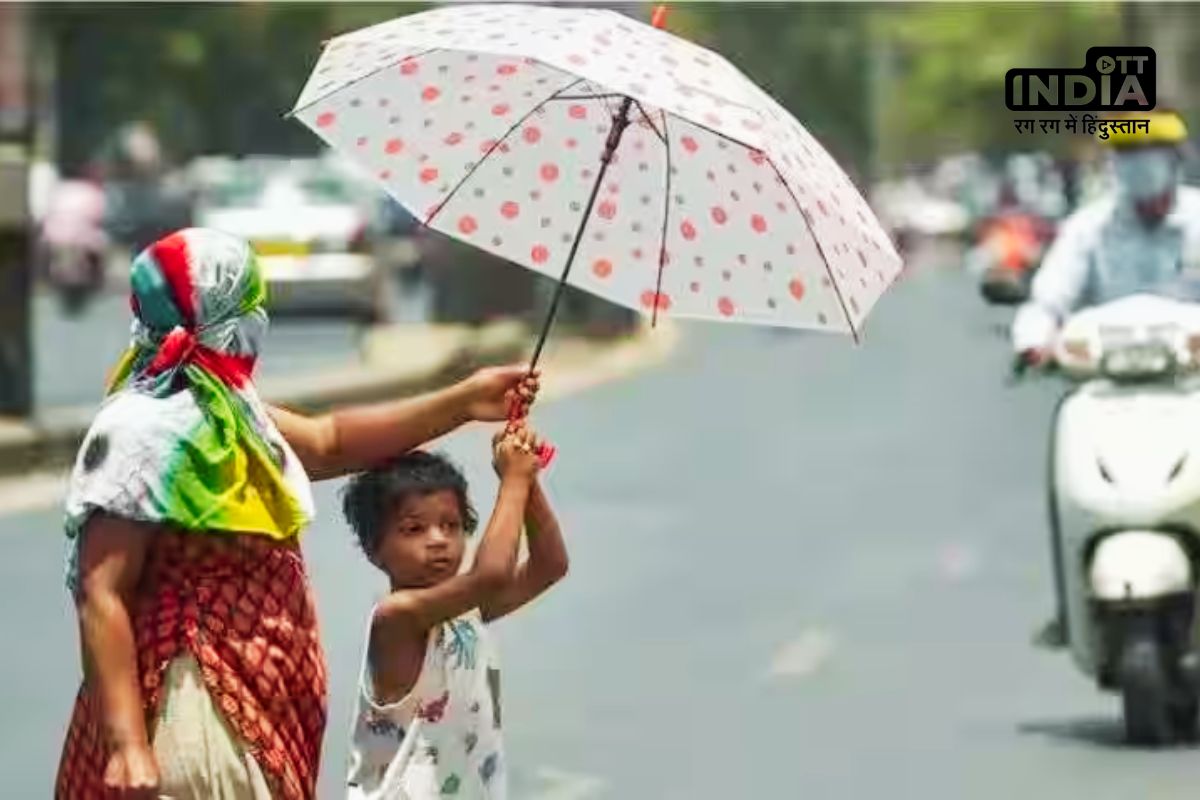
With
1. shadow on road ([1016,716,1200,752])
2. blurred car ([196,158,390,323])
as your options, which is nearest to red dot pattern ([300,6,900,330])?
shadow on road ([1016,716,1200,752])

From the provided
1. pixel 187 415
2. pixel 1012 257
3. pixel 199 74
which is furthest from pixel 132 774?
pixel 199 74

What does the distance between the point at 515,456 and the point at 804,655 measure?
8043 mm

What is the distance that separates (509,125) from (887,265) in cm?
67

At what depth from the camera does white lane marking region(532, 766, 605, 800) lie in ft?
33.8

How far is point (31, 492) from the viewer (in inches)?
798

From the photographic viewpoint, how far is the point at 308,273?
40.8 meters

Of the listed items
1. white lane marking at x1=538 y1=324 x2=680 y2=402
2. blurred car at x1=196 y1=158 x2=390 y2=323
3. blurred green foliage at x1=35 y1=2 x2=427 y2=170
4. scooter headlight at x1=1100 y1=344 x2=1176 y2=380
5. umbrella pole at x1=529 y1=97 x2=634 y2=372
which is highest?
blurred green foliage at x1=35 y1=2 x2=427 y2=170

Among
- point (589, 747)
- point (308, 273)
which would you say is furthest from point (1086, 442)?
point (308, 273)

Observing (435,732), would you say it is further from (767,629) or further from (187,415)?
(767,629)

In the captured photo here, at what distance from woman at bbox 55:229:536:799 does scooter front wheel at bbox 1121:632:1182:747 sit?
5.24 meters

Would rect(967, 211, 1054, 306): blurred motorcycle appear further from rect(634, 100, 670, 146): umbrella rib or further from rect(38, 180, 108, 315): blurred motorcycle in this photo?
rect(38, 180, 108, 315): blurred motorcycle

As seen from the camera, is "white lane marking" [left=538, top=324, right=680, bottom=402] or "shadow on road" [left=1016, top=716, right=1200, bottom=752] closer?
"shadow on road" [left=1016, top=716, right=1200, bottom=752]

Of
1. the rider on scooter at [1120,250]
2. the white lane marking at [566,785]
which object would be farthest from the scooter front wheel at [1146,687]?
the white lane marking at [566,785]

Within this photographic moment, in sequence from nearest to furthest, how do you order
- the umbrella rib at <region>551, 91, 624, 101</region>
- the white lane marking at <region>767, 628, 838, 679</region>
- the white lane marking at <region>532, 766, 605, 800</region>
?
the umbrella rib at <region>551, 91, 624, 101</region> → the white lane marking at <region>532, 766, 605, 800</region> → the white lane marking at <region>767, 628, 838, 679</region>
